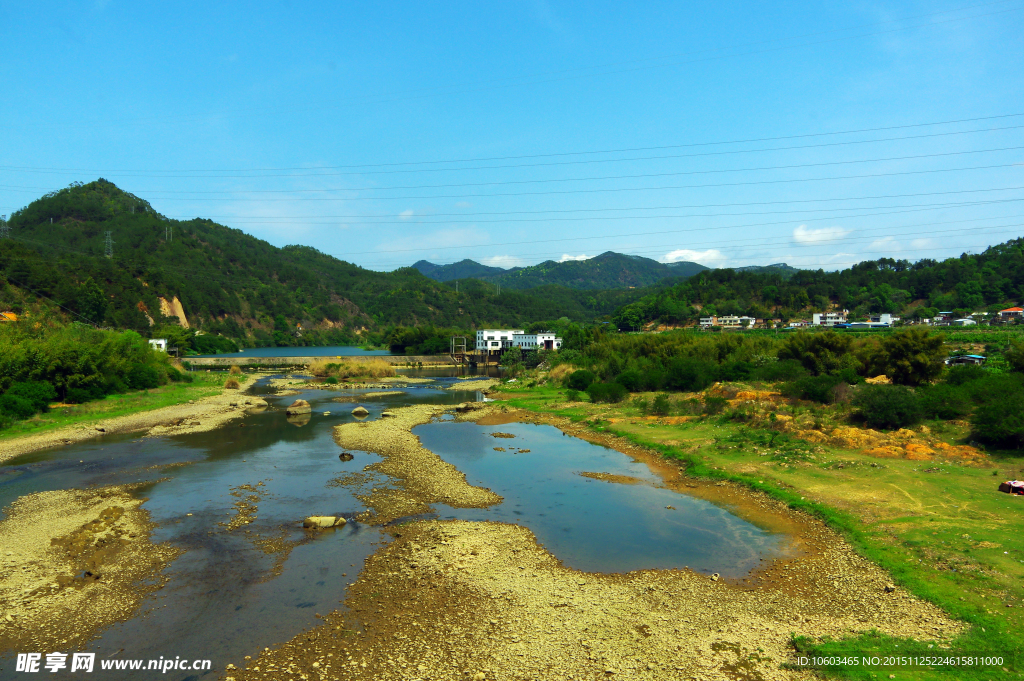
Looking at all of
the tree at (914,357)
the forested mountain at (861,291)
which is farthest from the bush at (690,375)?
the forested mountain at (861,291)

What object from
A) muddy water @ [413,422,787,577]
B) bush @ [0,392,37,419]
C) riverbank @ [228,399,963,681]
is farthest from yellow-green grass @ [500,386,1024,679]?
bush @ [0,392,37,419]

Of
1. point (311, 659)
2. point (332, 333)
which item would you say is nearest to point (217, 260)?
point (332, 333)

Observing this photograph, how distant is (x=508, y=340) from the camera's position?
108938 mm

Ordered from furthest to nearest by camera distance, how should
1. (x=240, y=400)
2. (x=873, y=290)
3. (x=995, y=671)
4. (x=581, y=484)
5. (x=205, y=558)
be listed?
(x=873, y=290) < (x=240, y=400) < (x=581, y=484) < (x=205, y=558) < (x=995, y=671)

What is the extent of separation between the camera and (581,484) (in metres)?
20.1

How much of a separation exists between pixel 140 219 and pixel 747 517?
589 ft

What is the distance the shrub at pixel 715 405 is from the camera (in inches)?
1175

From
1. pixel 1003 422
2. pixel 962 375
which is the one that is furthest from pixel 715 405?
pixel 1003 422

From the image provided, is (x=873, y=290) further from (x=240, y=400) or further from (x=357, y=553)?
(x=357, y=553)

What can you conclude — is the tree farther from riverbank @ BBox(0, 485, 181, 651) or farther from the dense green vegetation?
the dense green vegetation

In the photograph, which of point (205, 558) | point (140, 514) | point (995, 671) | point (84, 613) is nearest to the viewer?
point (995, 671)

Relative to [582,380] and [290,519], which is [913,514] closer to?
[290,519]

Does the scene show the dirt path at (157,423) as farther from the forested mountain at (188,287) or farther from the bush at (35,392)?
the forested mountain at (188,287)

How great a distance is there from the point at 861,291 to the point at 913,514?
10588 cm
